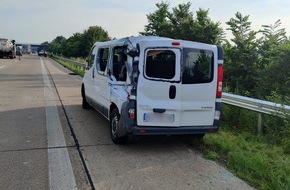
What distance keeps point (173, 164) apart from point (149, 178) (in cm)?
70

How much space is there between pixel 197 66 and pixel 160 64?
0.65 meters

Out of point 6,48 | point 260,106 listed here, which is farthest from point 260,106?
point 6,48

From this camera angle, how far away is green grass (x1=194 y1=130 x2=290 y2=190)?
4184mm

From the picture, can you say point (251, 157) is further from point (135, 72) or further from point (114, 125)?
point (114, 125)

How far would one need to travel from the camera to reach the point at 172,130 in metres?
5.30

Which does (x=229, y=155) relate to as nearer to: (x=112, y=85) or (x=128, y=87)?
(x=128, y=87)

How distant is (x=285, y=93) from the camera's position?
8.52 metres

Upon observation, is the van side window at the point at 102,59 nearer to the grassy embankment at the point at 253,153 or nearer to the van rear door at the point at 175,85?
the van rear door at the point at 175,85

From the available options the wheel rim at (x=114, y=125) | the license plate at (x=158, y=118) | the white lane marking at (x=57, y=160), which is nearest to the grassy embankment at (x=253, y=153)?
the license plate at (x=158, y=118)

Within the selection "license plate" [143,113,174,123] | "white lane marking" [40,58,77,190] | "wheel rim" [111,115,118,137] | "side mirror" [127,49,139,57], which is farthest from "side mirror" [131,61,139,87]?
"white lane marking" [40,58,77,190]

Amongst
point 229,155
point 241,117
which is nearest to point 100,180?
point 229,155

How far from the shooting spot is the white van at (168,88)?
5.18m

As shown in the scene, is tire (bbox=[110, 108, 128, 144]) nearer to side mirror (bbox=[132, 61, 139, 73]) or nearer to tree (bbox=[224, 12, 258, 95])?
side mirror (bbox=[132, 61, 139, 73])

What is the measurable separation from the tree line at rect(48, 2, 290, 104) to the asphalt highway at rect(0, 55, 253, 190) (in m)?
3.07
